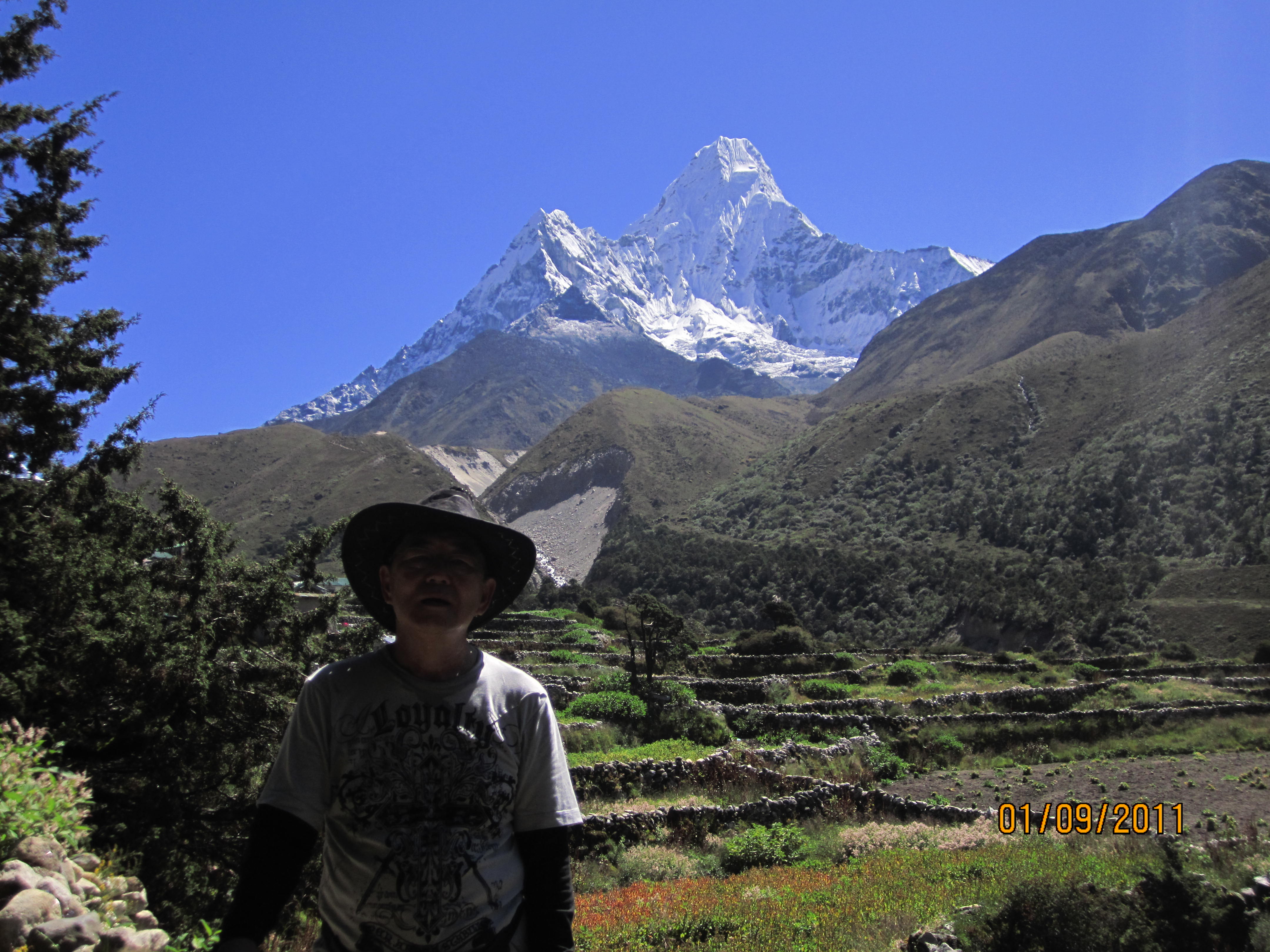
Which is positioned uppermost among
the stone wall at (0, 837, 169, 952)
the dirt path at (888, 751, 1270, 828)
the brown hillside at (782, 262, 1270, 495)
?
the brown hillside at (782, 262, 1270, 495)

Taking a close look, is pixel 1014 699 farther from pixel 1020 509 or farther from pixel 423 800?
pixel 1020 509

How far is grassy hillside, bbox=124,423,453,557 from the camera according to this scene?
93625 millimetres

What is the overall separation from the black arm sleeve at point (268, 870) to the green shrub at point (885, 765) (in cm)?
1483

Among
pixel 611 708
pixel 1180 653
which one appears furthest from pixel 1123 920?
pixel 1180 653

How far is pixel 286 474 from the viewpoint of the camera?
365 ft

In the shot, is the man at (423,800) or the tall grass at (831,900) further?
the tall grass at (831,900)

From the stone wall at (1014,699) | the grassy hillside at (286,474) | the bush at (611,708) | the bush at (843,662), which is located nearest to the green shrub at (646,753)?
the bush at (611,708)

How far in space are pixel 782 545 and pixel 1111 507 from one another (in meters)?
27.9

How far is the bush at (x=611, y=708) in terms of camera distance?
708 inches

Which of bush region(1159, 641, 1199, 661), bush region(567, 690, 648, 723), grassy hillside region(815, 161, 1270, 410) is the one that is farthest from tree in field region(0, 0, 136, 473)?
grassy hillside region(815, 161, 1270, 410)

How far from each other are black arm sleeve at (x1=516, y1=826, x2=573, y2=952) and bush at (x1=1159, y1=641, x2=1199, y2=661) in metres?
39.1

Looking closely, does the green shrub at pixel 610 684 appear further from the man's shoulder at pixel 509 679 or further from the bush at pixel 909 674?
the man's shoulder at pixel 509 679

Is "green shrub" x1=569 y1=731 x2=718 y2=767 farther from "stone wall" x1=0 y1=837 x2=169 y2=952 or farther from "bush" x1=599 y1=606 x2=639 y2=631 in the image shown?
"bush" x1=599 y1=606 x2=639 y2=631

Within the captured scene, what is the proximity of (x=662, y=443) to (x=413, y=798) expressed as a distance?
128m
